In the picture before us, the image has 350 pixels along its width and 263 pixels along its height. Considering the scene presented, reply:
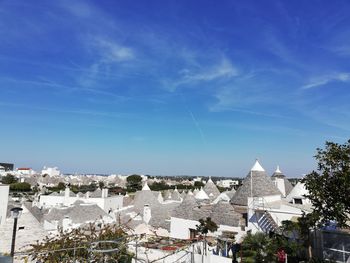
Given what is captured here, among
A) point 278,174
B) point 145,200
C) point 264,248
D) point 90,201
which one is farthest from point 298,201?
point 90,201

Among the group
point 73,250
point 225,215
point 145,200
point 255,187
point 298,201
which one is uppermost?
point 255,187

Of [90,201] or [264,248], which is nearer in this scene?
[264,248]

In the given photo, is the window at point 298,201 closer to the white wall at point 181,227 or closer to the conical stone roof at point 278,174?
the white wall at point 181,227

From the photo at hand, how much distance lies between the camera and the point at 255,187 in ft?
79.5

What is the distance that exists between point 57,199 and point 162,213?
2823 centimetres

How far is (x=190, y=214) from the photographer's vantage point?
86.7 feet

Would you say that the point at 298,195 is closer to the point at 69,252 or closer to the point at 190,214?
the point at 190,214

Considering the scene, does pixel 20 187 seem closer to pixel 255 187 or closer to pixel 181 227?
pixel 181 227

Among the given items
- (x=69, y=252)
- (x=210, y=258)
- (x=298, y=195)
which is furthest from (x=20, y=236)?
(x=298, y=195)

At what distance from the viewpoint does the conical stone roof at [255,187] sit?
943 inches

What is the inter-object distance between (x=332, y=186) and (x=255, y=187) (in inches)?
445

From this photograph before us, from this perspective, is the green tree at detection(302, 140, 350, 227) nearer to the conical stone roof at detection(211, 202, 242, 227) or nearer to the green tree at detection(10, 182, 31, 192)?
the conical stone roof at detection(211, 202, 242, 227)

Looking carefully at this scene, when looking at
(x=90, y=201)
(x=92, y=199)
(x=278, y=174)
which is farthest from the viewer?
(x=92, y=199)

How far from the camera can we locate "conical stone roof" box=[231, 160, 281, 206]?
24.0 metres
